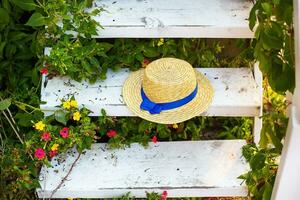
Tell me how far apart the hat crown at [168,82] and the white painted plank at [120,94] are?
0.37 ft

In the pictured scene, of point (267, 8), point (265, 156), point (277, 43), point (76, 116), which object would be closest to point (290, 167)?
point (265, 156)

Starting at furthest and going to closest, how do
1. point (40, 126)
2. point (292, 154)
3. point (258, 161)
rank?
point (40, 126), point (258, 161), point (292, 154)

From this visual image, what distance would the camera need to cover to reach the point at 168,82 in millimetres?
2166

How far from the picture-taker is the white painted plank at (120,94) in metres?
2.19

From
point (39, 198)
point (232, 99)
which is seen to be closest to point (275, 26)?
point (232, 99)

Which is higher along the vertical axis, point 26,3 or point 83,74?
point 26,3

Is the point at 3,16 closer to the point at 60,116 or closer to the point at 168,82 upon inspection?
the point at 60,116

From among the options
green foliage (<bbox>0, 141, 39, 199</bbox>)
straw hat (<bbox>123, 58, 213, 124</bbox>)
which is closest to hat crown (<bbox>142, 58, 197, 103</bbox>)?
straw hat (<bbox>123, 58, 213, 124</bbox>)

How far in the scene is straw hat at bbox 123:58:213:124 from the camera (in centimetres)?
217

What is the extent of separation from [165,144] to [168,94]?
0.27 metres

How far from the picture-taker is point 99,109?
7.23ft

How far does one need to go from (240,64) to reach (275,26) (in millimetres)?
858

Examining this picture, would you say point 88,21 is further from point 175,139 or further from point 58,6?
point 175,139

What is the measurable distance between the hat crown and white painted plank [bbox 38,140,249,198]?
0.25m
